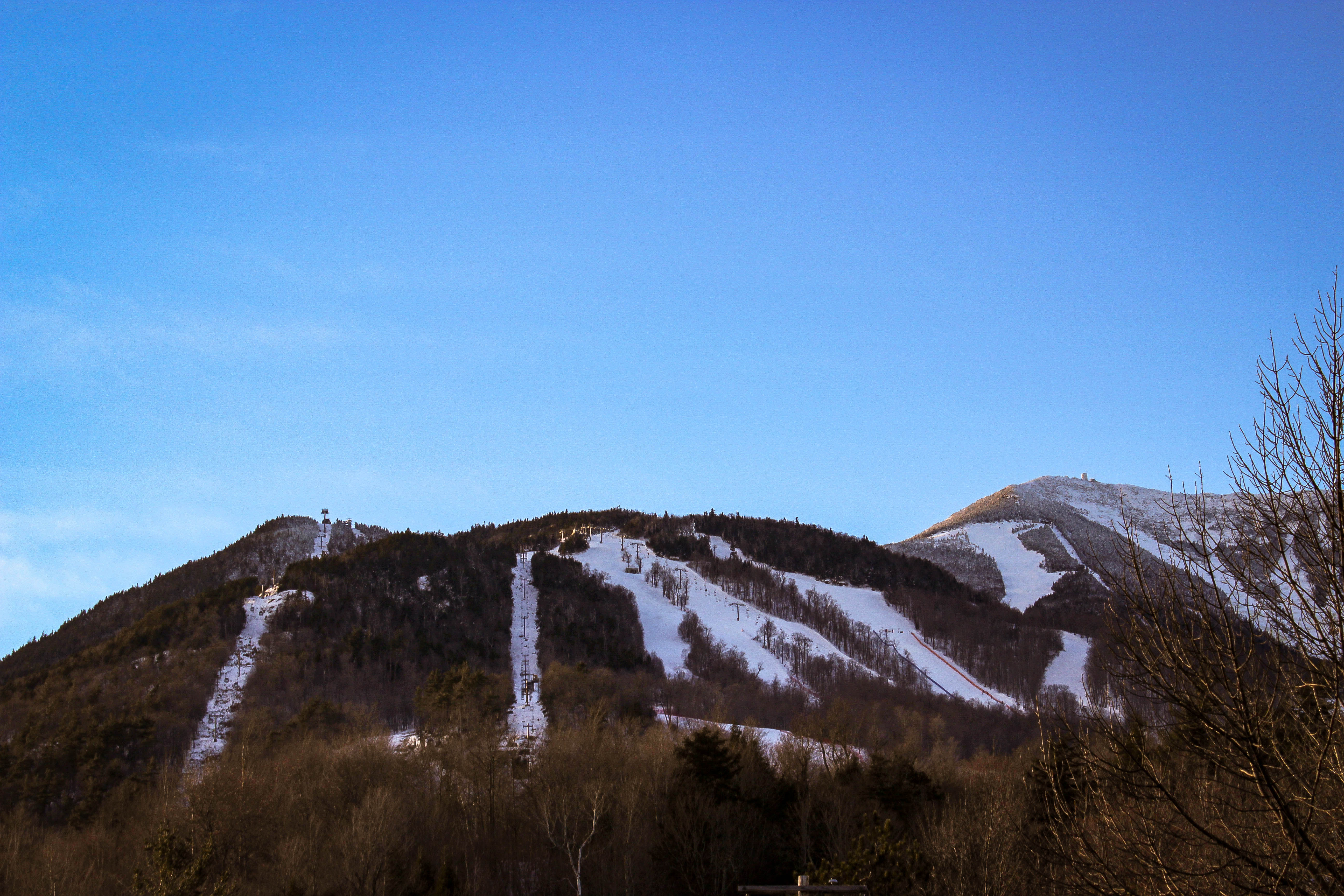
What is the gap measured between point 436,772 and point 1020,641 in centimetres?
11977

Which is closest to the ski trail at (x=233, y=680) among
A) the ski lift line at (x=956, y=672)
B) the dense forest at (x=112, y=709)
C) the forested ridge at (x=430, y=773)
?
the dense forest at (x=112, y=709)

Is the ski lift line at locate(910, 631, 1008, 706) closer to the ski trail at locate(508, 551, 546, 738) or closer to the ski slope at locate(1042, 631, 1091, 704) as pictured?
the ski slope at locate(1042, 631, 1091, 704)

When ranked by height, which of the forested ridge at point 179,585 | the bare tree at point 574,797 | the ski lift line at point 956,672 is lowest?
the bare tree at point 574,797

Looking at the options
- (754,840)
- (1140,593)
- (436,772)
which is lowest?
(754,840)

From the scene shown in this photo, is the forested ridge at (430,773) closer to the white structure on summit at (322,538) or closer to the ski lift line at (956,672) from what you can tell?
the ski lift line at (956,672)

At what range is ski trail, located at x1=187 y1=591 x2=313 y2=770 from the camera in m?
80.7

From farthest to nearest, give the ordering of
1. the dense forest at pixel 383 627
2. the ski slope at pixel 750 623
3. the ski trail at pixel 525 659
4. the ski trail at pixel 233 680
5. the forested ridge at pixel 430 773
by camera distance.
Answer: the ski slope at pixel 750 623, the dense forest at pixel 383 627, the ski trail at pixel 233 680, the ski trail at pixel 525 659, the forested ridge at pixel 430 773

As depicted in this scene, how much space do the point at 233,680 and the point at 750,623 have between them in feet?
240

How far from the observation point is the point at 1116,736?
31.7 ft

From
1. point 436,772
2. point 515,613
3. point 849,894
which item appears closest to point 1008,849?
point 849,894

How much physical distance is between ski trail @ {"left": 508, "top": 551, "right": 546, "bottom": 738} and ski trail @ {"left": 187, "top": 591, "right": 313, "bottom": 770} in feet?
73.6

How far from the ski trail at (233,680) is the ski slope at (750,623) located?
4937 centimetres

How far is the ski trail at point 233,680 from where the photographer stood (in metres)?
80.7

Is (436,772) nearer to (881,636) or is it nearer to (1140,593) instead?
(1140,593)
